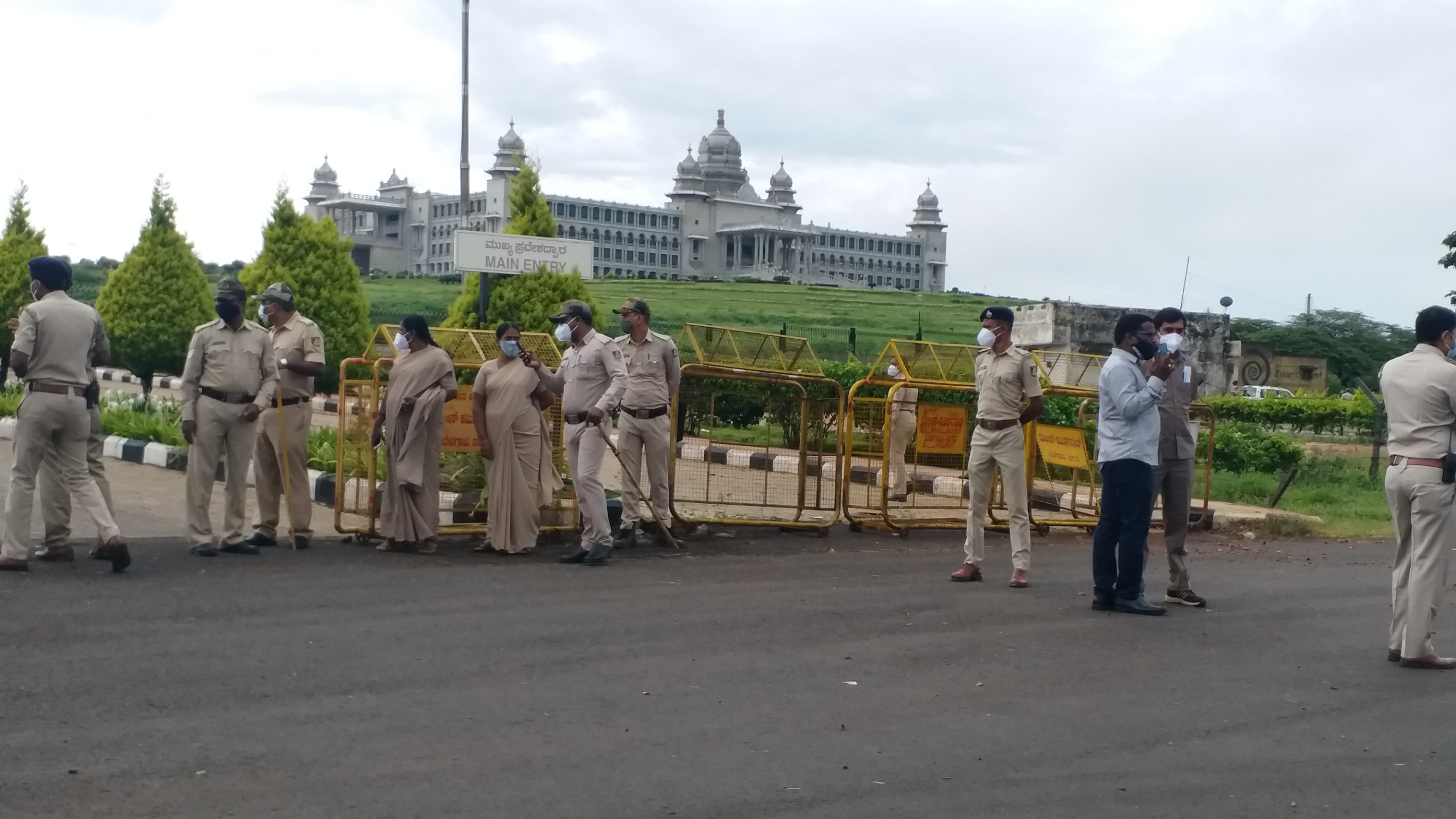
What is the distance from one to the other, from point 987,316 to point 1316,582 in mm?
2785

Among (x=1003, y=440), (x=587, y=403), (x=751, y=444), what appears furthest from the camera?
(x=751, y=444)

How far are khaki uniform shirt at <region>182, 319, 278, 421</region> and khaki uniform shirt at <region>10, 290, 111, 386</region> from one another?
3.18ft

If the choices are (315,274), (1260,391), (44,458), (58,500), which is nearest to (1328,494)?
(58,500)

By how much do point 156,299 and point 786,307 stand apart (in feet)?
208

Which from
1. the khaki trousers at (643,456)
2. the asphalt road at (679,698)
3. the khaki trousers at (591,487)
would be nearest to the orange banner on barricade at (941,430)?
the khaki trousers at (643,456)

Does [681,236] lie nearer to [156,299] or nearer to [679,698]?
[156,299]

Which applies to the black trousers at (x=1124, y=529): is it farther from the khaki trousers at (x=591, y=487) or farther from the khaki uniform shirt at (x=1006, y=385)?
the khaki trousers at (x=591, y=487)

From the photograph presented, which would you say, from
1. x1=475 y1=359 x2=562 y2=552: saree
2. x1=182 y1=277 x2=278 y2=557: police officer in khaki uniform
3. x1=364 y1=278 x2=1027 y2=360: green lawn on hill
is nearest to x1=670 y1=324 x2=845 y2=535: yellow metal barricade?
x1=475 y1=359 x2=562 y2=552: saree

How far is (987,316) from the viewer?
9.62m

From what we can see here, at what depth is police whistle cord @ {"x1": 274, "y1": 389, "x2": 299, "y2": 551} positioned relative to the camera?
9961 millimetres

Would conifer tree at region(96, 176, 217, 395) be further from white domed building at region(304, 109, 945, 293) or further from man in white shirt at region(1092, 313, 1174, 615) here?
white domed building at region(304, 109, 945, 293)

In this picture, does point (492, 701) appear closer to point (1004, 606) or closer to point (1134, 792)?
point (1134, 792)

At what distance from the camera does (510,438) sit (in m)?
10.2

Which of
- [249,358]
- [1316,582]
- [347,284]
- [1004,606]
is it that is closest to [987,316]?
[1004,606]
